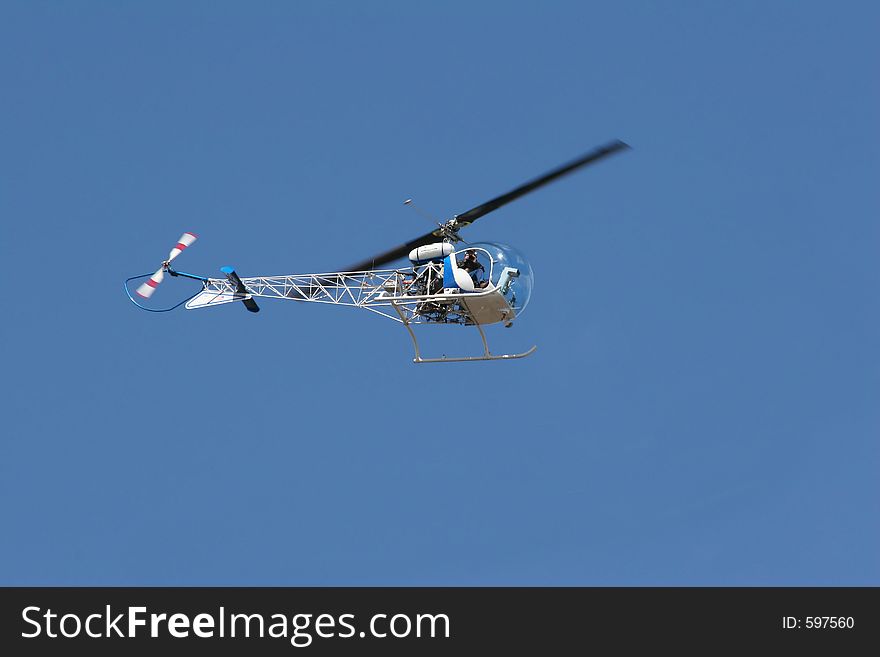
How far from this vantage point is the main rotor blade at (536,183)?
2905cm

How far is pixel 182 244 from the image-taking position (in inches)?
1389

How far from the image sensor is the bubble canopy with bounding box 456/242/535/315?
101 feet

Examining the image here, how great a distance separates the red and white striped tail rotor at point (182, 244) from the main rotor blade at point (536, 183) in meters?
7.69

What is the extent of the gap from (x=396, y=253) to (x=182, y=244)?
6099mm

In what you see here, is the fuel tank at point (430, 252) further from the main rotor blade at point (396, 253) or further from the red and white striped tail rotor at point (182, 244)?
the red and white striped tail rotor at point (182, 244)

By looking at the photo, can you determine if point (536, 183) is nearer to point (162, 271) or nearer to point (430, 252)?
point (430, 252)

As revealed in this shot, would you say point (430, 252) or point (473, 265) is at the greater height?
point (430, 252)

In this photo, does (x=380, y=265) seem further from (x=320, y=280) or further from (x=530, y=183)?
(x=530, y=183)

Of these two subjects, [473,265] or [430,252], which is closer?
[473,265]

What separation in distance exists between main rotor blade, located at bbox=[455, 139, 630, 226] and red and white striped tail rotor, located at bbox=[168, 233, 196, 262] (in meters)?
7.69

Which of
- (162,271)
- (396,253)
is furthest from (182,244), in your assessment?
(396,253)

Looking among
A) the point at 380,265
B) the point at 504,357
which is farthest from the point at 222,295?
the point at 504,357

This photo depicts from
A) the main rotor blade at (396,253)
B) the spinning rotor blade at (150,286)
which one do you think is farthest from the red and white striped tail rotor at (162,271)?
the main rotor blade at (396,253)
